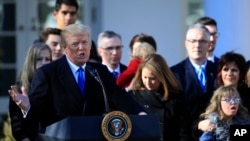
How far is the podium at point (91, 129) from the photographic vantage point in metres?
5.79

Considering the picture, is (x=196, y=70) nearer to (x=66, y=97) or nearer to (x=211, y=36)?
(x=211, y=36)

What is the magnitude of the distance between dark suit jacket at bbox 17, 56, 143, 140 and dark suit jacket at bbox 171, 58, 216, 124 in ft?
5.68

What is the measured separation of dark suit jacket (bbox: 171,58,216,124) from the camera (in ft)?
27.0

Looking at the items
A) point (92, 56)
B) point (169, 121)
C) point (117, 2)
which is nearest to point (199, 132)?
point (169, 121)

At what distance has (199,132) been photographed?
26.0 feet

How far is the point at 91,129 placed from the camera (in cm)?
584

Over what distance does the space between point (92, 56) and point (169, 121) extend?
1085 mm

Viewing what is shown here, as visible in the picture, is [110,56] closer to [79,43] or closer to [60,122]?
[79,43]

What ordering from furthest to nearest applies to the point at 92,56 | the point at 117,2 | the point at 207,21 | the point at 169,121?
the point at 117,2
the point at 207,21
the point at 92,56
the point at 169,121

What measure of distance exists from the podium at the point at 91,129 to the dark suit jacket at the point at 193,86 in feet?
7.17

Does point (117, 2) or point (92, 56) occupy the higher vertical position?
point (117, 2)

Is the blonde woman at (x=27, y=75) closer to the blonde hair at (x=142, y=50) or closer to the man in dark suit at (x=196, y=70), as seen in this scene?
the blonde hair at (x=142, y=50)

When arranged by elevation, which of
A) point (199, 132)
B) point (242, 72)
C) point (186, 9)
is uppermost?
point (186, 9)

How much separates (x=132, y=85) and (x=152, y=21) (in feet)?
13.2
